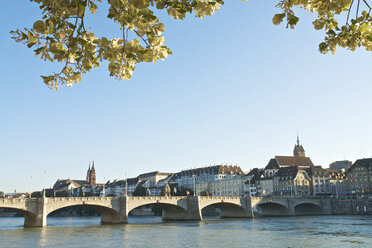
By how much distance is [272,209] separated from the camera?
8438 cm

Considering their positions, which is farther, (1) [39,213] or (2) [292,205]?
(2) [292,205]

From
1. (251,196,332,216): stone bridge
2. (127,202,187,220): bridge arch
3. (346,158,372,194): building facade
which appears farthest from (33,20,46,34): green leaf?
(346,158,372,194): building facade

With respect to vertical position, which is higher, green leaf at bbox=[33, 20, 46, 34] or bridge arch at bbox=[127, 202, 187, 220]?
green leaf at bbox=[33, 20, 46, 34]

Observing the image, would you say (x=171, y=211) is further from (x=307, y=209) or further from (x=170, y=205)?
(x=307, y=209)

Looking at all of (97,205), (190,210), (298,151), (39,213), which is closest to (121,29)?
(39,213)

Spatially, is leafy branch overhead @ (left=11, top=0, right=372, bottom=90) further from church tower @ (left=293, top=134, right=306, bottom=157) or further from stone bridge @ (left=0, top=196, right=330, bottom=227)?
church tower @ (left=293, top=134, right=306, bottom=157)

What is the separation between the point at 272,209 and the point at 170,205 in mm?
29249

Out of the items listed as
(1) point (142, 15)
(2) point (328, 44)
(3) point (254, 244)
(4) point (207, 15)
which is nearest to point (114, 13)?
(1) point (142, 15)

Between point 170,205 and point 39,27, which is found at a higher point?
Result: point 39,27

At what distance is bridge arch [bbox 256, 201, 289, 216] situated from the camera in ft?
263

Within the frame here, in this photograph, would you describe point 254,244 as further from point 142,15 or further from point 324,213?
point 324,213

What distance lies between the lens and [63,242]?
117 ft

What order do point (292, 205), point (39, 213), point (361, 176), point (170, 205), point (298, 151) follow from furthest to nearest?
point (298, 151)
point (361, 176)
point (292, 205)
point (170, 205)
point (39, 213)

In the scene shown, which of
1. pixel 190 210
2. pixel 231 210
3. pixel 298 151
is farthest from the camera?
pixel 298 151
